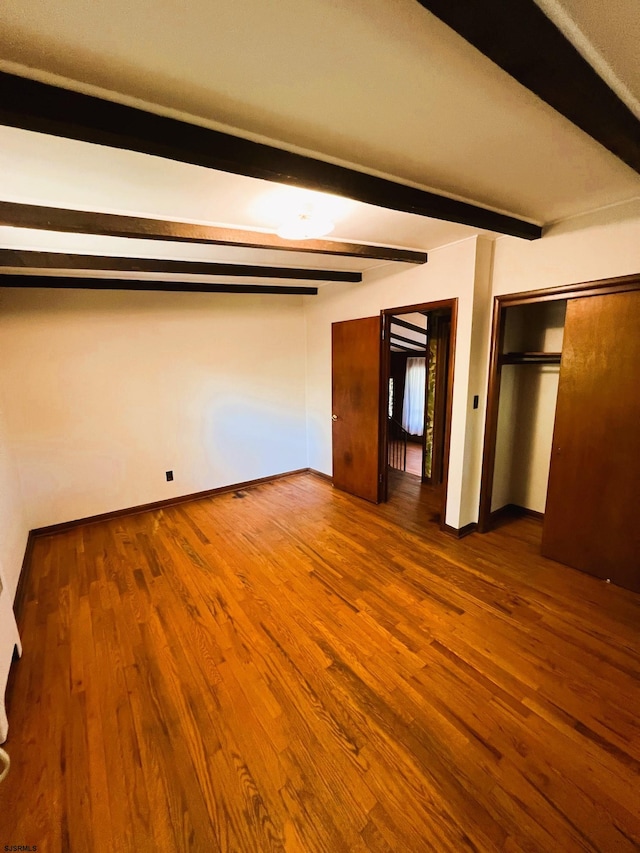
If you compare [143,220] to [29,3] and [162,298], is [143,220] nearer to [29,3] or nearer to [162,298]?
[29,3]

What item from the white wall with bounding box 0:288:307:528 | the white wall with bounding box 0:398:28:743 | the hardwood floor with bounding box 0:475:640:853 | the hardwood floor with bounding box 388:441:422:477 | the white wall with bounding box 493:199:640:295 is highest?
the white wall with bounding box 493:199:640:295

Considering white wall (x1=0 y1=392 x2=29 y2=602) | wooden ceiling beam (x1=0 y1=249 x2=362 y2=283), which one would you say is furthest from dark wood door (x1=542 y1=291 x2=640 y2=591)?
white wall (x1=0 y1=392 x2=29 y2=602)

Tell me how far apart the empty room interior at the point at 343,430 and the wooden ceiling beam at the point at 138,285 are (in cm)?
3

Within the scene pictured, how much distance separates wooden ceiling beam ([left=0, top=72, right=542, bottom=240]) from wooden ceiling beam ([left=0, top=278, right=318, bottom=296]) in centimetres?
254

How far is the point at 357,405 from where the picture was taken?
3973mm

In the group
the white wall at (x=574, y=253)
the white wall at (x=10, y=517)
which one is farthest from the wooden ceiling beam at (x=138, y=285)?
the white wall at (x=574, y=253)

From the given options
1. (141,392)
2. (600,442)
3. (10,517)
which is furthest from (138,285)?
(600,442)

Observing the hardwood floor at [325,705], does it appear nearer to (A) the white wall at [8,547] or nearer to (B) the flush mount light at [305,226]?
(A) the white wall at [8,547]

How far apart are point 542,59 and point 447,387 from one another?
2921 mm

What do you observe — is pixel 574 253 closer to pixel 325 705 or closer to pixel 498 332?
pixel 498 332

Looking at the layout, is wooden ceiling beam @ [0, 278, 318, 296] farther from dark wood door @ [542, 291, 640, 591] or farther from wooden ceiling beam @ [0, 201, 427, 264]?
dark wood door @ [542, 291, 640, 591]

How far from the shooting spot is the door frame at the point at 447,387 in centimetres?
299

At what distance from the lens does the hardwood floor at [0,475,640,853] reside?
4.09 ft

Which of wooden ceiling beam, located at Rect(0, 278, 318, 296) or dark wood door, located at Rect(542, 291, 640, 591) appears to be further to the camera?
wooden ceiling beam, located at Rect(0, 278, 318, 296)
